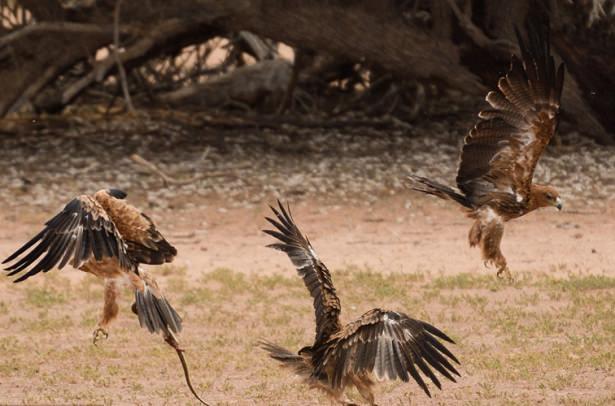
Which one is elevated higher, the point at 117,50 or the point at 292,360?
the point at 292,360

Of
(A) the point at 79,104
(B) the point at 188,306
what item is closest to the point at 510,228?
(B) the point at 188,306

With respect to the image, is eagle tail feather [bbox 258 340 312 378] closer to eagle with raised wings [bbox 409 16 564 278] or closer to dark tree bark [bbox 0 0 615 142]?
eagle with raised wings [bbox 409 16 564 278]

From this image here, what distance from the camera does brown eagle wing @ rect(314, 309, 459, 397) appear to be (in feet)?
Result: 18.5

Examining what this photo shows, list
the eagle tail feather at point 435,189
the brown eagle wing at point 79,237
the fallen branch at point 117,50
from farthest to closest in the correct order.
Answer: the fallen branch at point 117,50 < the eagle tail feather at point 435,189 < the brown eagle wing at point 79,237

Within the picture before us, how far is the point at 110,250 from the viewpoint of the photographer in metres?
6.76

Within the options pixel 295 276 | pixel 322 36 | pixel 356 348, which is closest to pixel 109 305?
pixel 356 348

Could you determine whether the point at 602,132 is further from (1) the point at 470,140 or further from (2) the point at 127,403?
(2) the point at 127,403

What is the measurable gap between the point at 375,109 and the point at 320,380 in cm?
1238

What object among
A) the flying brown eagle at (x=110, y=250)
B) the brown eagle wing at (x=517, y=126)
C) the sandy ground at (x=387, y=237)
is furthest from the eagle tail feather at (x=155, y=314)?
the sandy ground at (x=387, y=237)

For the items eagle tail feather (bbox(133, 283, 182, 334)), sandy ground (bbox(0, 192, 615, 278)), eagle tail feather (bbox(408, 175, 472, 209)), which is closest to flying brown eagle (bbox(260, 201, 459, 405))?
eagle tail feather (bbox(133, 283, 182, 334))

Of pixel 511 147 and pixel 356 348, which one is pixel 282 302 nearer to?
pixel 511 147

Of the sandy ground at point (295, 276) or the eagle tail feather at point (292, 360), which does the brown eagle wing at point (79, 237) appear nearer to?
the eagle tail feather at point (292, 360)

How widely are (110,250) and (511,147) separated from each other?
3121mm

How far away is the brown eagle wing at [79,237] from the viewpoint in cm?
663
